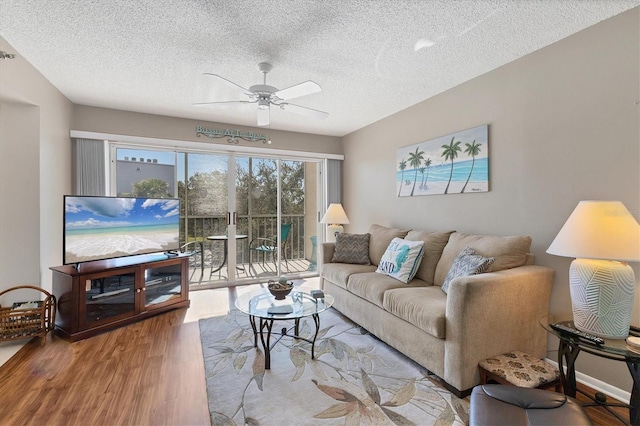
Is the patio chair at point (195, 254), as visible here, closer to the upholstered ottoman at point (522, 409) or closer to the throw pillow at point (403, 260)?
the throw pillow at point (403, 260)

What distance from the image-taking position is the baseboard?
191 cm

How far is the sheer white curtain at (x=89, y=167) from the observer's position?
3607 millimetres

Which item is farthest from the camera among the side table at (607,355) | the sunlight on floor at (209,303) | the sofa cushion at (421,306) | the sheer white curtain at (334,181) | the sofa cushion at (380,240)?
the sheer white curtain at (334,181)

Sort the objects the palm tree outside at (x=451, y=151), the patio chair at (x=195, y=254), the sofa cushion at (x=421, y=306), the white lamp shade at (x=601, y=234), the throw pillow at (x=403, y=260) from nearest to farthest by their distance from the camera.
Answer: the white lamp shade at (x=601, y=234) → the sofa cushion at (x=421, y=306) → the throw pillow at (x=403, y=260) → the palm tree outside at (x=451, y=151) → the patio chair at (x=195, y=254)

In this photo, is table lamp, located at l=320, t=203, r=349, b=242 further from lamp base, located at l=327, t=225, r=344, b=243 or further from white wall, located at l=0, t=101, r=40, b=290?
white wall, located at l=0, t=101, r=40, b=290

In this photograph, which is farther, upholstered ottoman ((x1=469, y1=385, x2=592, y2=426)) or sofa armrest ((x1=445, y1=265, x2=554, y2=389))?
sofa armrest ((x1=445, y1=265, x2=554, y2=389))

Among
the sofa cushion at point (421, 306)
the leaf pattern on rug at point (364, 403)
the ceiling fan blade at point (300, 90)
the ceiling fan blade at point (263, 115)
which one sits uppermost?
the ceiling fan blade at point (300, 90)

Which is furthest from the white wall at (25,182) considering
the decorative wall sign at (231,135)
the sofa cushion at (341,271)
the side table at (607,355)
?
the side table at (607,355)

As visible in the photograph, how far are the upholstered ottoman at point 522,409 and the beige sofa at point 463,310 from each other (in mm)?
555

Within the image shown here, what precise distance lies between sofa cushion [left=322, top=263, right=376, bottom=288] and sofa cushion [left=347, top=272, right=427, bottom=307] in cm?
11

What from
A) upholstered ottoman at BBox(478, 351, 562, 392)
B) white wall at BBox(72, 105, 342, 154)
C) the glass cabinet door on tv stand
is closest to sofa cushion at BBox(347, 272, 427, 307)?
upholstered ottoman at BBox(478, 351, 562, 392)

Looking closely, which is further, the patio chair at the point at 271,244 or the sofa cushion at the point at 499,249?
the patio chair at the point at 271,244

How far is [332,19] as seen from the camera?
2.03 meters

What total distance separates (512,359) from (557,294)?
2.31ft
